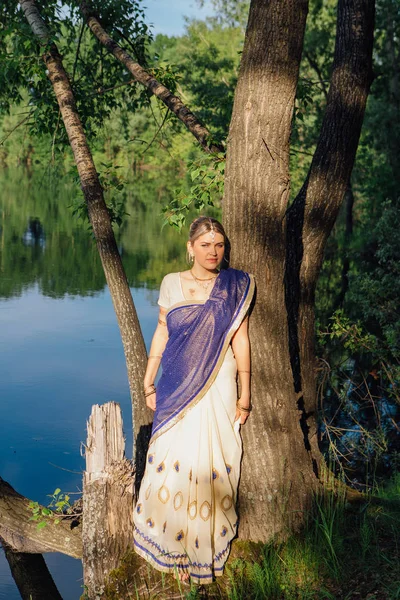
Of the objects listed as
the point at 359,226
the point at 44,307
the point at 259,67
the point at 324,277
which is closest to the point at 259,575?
the point at 259,67

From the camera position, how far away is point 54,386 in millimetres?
11117

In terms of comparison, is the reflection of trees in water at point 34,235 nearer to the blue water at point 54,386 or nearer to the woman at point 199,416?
the blue water at point 54,386

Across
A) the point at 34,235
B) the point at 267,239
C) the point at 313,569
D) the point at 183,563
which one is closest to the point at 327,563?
the point at 313,569

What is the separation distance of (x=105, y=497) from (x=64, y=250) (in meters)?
18.7

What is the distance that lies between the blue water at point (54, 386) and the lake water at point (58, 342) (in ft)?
0.05

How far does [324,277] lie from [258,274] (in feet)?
52.8

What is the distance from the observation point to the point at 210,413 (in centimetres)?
372

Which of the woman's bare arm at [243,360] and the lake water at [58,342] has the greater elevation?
the woman's bare arm at [243,360]

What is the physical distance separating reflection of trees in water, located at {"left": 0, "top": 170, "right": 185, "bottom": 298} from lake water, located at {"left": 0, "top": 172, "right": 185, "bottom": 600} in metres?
0.04

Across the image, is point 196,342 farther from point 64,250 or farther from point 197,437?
point 64,250

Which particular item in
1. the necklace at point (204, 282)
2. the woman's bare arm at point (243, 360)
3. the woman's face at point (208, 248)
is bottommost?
the woman's bare arm at point (243, 360)

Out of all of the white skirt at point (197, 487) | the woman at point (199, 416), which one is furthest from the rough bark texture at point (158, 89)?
the white skirt at point (197, 487)

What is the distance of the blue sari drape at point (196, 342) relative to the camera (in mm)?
3715

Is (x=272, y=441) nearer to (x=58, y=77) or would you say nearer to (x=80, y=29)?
→ (x=58, y=77)
